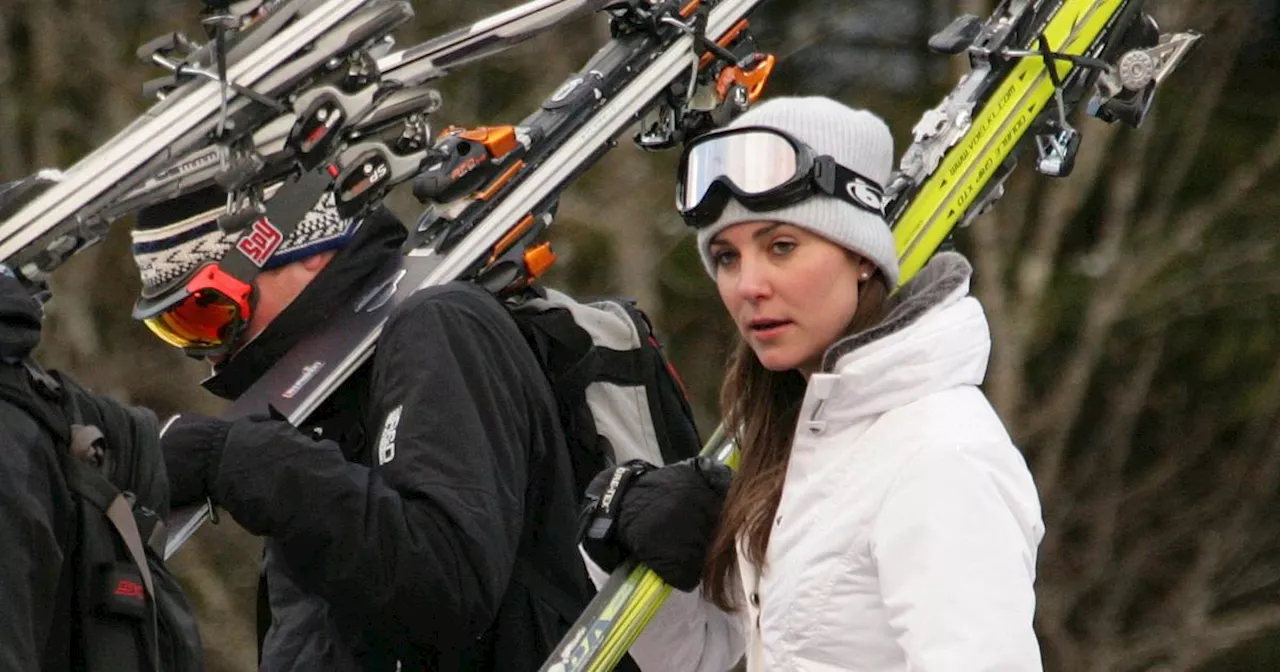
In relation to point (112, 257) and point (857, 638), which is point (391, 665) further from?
point (112, 257)

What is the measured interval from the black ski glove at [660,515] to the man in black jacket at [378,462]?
0.41 ft

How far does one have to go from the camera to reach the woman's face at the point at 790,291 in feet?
11.2

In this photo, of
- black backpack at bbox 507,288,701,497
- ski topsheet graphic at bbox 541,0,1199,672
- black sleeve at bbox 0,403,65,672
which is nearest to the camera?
black sleeve at bbox 0,403,65,672

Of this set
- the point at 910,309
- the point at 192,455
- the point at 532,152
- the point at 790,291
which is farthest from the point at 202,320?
the point at 910,309

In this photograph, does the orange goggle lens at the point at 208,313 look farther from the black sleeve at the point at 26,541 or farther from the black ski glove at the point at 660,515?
the black sleeve at the point at 26,541

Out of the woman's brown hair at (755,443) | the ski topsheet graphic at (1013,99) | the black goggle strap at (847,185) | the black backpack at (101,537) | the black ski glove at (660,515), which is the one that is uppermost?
the black backpack at (101,537)

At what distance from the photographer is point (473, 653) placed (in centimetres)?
390

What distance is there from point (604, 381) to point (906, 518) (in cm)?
99

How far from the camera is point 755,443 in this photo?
11.8 ft

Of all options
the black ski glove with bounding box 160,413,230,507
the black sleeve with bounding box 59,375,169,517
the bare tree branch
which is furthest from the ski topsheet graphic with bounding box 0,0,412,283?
the bare tree branch

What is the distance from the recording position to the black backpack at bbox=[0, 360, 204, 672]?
9.91ft

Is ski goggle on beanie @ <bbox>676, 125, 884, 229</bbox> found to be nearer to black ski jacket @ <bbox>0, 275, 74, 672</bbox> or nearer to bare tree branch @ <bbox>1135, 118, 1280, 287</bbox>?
black ski jacket @ <bbox>0, 275, 74, 672</bbox>

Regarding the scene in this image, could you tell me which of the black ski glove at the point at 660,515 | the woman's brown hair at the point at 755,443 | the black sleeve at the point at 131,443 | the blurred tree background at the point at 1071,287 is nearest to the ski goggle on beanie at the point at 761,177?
the woman's brown hair at the point at 755,443

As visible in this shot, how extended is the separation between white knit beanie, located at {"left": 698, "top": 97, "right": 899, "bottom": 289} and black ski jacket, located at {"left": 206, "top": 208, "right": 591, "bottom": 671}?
0.43m
